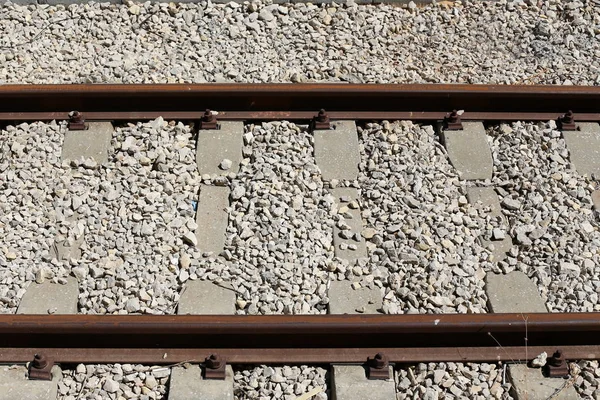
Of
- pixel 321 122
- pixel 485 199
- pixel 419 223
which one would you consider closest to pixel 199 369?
pixel 419 223

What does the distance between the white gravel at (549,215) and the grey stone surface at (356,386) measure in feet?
4.17

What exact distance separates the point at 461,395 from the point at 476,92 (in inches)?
106

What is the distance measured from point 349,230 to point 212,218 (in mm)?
990

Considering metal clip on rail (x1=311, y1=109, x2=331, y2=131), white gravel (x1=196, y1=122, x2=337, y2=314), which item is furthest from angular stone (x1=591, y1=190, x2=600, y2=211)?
metal clip on rail (x1=311, y1=109, x2=331, y2=131)

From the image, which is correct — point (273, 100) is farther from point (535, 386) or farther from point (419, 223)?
point (535, 386)

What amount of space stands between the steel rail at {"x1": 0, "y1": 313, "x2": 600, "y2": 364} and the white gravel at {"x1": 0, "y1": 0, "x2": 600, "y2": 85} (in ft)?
8.74

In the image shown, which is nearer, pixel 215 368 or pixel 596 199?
pixel 215 368

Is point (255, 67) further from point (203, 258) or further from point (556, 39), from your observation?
point (556, 39)

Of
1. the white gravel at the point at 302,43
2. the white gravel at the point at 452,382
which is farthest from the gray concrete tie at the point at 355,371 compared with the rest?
the white gravel at the point at 302,43

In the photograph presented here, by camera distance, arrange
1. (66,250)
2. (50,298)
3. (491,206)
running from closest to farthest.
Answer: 1. (50,298)
2. (66,250)
3. (491,206)

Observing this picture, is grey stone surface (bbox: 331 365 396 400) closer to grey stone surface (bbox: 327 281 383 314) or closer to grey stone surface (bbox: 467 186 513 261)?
grey stone surface (bbox: 327 281 383 314)

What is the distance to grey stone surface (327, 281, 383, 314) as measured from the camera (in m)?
5.59

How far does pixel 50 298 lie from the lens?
563 centimetres

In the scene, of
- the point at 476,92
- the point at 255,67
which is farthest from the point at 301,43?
the point at 476,92
